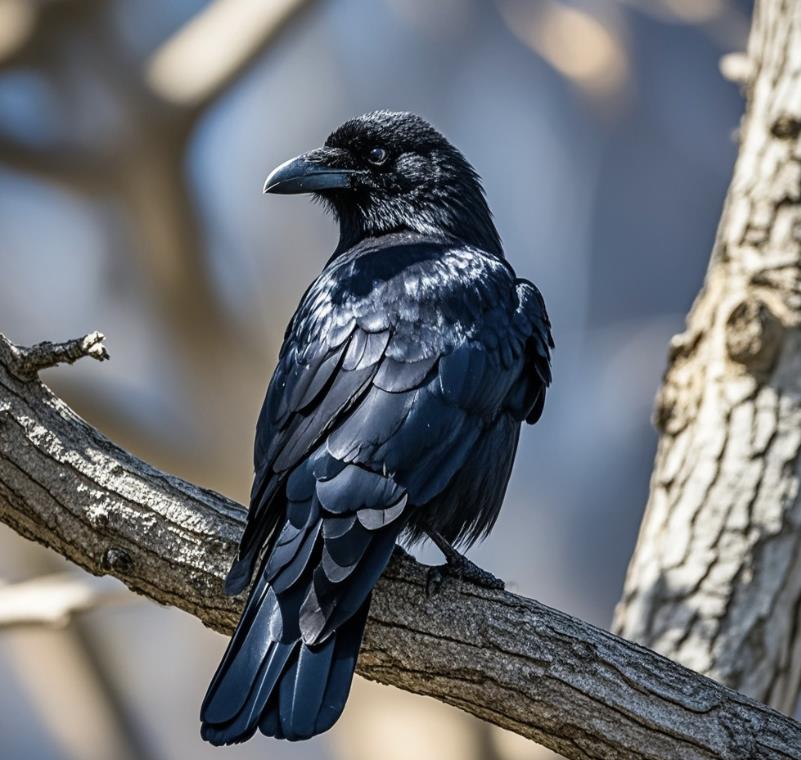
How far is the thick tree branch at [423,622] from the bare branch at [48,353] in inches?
0.6

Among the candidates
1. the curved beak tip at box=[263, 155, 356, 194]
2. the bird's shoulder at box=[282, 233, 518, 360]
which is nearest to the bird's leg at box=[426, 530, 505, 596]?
the bird's shoulder at box=[282, 233, 518, 360]

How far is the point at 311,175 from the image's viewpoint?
4.84m

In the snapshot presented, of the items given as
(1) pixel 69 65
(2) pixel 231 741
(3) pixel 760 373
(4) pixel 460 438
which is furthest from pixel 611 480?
(2) pixel 231 741

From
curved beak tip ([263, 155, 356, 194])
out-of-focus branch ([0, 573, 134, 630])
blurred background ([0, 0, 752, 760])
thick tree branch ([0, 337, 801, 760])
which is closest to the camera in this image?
thick tree branch ([0, 337, 801, 760])

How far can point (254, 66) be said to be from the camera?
29.0ft

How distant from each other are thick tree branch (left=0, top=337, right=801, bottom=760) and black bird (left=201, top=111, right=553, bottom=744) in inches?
7.8

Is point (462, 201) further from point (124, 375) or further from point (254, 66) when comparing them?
point (124, 375)

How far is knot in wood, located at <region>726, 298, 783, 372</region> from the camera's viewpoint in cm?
479

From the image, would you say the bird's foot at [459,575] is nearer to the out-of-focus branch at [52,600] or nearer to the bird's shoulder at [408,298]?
the bird's shoulder at [408,298]

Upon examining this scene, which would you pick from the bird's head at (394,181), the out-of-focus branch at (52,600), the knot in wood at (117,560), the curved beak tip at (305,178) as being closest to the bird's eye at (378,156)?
the bird's head at (394,181)

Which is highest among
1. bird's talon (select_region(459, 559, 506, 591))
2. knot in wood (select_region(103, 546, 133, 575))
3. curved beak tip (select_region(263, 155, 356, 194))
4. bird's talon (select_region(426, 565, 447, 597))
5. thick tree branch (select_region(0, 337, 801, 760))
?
curved beak tip (select_region(263, 155, 356, 194))

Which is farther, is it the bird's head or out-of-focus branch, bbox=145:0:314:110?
out-of-focus branch, bbox=145:0:314:110

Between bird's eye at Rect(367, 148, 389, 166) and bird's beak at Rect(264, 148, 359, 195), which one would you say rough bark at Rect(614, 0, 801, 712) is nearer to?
bird's eye at Rect(367, 148, 389, 166)

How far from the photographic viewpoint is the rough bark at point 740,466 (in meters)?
4.62
